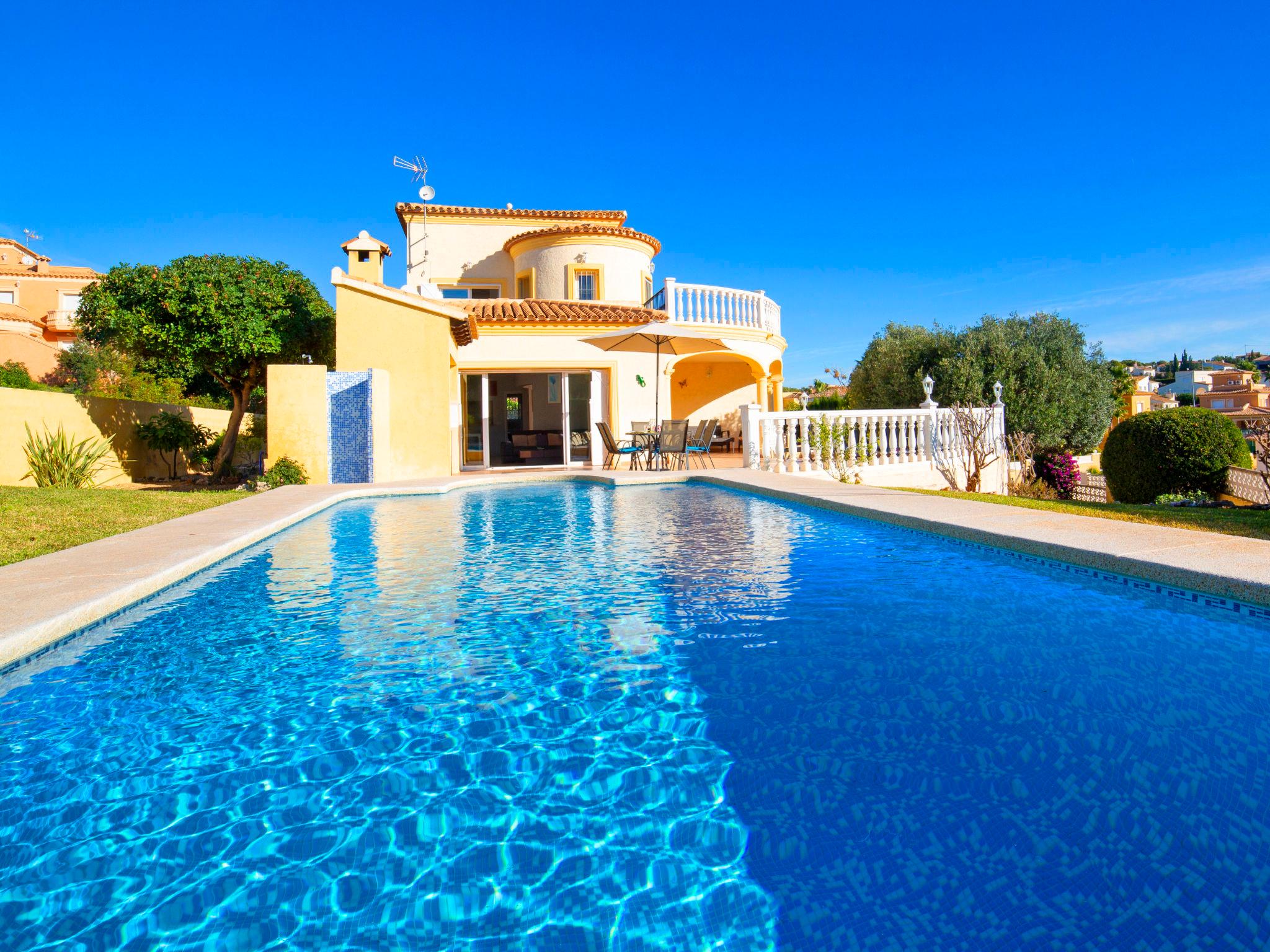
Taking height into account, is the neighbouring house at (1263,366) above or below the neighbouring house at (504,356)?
above

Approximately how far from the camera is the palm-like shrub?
37.9 feet

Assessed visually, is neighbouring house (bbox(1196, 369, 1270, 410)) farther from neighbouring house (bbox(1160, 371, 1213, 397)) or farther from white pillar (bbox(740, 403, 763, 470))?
white pillar (bbox(740, 403, 763, 470))

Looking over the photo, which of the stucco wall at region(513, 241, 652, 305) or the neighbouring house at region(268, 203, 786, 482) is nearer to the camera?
the neighbouring house at region(268, 203, 786, 482)

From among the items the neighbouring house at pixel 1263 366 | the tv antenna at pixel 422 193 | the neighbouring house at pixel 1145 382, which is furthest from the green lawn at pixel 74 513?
the neighbouring house at pixel 1263 366

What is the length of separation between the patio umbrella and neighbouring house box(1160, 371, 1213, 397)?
9075 cm

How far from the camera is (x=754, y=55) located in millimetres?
20297

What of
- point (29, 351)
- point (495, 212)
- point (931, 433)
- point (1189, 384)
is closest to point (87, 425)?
point (495, 212)

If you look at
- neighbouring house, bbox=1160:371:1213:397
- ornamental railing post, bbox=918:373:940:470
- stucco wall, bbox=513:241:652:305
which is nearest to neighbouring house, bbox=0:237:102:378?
stucco wall, bbox=513:241:652:305

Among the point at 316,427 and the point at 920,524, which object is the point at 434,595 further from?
the point at 316,427

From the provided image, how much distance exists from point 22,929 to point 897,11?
70.4 ft

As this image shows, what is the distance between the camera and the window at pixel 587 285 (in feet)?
67.7

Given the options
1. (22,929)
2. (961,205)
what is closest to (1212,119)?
(961,205)

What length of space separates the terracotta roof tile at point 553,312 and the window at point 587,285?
1500 millimetres

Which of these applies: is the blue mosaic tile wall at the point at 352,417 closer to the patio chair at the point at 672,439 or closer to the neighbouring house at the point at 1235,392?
the patio chair at the point at 672,439
